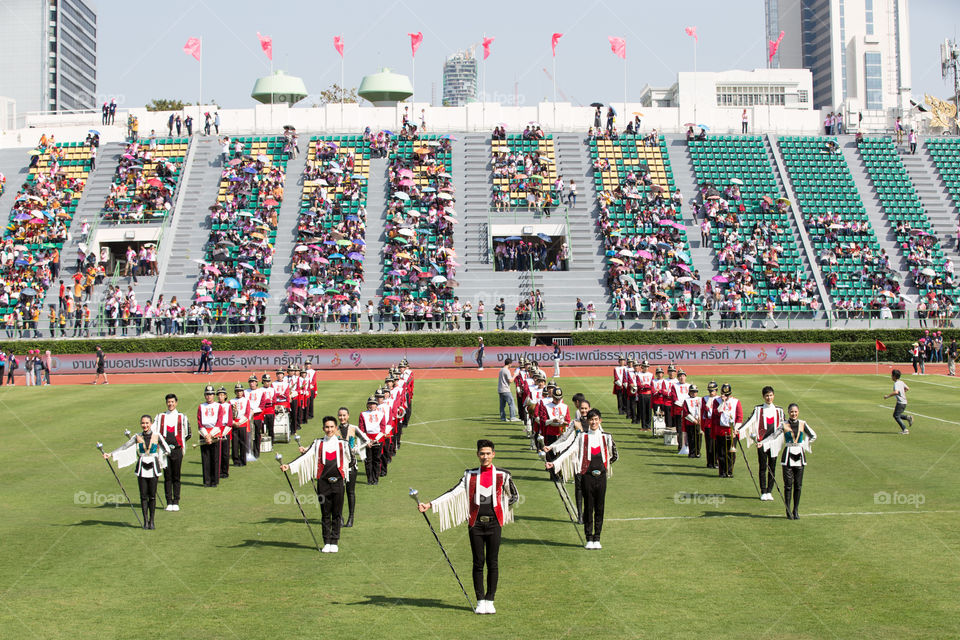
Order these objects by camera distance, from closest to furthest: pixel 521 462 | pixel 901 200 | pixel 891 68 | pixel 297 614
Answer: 1. pixel 297 614
2. pixel 521 462
3. pixel 901 200
4. pixel 891 68

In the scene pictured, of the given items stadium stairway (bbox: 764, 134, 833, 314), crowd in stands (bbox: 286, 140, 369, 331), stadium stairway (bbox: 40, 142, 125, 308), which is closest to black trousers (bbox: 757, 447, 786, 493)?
crowd in stands (bbox: 286, 140, 369, 331)

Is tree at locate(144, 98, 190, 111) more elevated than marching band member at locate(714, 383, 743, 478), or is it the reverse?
tree at locate(144, 98, 190, 111)

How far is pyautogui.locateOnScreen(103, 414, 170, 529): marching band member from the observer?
15172 millimetres

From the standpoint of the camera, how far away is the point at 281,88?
76.2 m

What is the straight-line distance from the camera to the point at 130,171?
2473 inches

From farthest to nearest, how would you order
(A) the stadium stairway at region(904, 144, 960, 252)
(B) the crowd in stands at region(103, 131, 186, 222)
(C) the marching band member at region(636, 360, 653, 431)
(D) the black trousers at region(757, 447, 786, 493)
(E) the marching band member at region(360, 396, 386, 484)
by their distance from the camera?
(B) the crowd in stands at region(103, 131, 186, 222) → (A) the stadium stairway at region(904, 144, 960, 252) → (C) the marching band member at region(636, 360, 653, 431) → (E) the marching band member at region(360, 396, 386, 484) → (D) the black trousers at region(757, 447, 786, 493)

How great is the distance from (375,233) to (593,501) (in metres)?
46.4

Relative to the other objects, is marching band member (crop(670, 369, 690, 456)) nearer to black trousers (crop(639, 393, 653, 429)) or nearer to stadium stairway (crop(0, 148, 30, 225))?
black trousers (crop(639, 393, 653, 429))

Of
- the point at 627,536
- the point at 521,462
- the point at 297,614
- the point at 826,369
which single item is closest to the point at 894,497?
the point at 627,536

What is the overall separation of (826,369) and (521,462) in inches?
1081

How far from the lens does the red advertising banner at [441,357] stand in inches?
1809

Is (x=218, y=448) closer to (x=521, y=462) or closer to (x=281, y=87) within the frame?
(x=521, y=462)

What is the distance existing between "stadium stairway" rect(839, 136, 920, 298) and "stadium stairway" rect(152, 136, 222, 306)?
40407 millimetres

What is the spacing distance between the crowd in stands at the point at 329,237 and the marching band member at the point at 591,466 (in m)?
36.0
